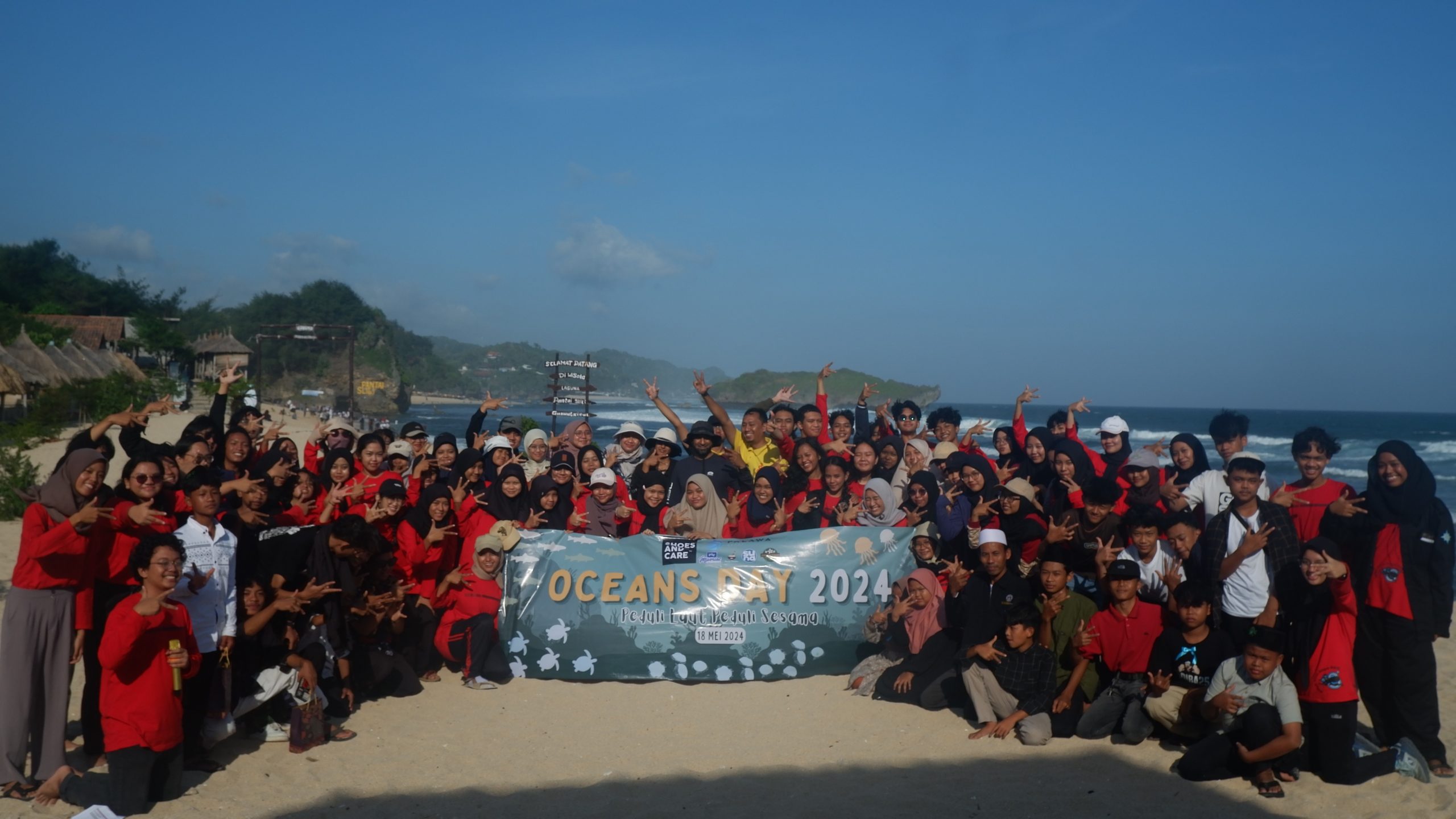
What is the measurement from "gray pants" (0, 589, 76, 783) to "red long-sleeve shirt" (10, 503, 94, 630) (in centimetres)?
5

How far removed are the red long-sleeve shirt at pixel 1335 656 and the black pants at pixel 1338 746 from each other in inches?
2.4

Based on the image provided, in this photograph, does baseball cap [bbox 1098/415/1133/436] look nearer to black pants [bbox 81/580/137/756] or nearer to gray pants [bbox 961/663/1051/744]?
gray pants [bbox 961/663/1051/744]

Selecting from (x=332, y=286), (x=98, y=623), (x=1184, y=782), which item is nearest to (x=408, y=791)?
(x=98, y=623)

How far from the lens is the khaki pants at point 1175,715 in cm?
589

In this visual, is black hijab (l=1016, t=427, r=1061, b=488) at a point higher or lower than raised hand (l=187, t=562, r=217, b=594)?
higher

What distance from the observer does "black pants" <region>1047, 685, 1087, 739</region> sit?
620 centimetres

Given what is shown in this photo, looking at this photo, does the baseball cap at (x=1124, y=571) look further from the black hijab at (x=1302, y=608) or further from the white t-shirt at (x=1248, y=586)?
the black hijab at (x=1302, y=608)

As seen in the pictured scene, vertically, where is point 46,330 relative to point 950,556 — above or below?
above

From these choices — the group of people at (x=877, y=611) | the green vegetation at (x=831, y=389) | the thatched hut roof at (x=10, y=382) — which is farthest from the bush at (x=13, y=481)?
the green vegetation at (x=831, y=389)

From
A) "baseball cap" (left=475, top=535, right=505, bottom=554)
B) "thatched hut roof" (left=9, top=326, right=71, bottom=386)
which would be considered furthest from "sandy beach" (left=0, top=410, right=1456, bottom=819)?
"thatched hut roof" (left=9, top=326, right=71, bottom=386)

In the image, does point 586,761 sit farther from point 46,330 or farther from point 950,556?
point 46,330

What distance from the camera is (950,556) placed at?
733 centimetres

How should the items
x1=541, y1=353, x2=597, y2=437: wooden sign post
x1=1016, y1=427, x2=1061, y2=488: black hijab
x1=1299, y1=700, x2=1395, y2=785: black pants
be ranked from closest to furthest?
x1=1299, y1=700, x2=1395, y2=785: black pants, x1=1016, y1=427, x2=1061, y2=488: black hijab, x1=541, y1=353, x2=597, y2=437: wooden sign post

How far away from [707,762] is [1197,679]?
2996mm
